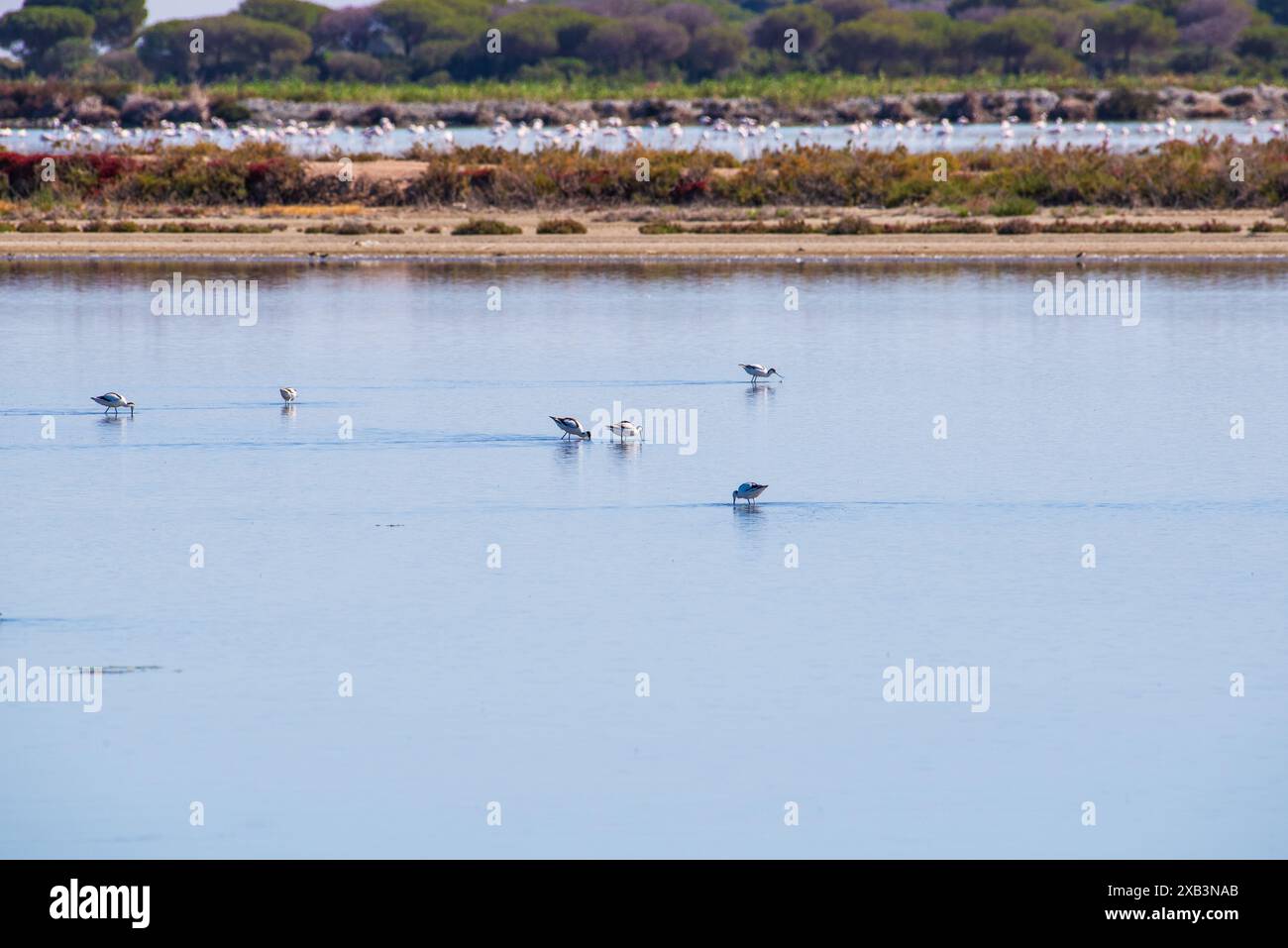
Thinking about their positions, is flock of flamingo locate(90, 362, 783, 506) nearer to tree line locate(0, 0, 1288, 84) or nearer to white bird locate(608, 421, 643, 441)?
white bird locate(608, 421, 643, 441)

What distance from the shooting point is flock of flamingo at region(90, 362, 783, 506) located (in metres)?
15.5

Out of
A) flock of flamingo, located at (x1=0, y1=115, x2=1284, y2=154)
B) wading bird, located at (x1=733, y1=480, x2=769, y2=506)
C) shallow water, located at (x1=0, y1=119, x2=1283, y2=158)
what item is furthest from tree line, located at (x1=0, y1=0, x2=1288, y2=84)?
Answer: wading bird, located at (x1=733, y1=480, x2=769, y2=506)

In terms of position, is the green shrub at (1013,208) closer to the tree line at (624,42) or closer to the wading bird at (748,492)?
the wading bird at (748,492)

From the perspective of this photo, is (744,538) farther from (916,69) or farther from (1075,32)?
(1075,32)

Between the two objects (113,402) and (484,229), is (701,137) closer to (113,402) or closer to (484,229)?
(484,229)

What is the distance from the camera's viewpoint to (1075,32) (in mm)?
118688

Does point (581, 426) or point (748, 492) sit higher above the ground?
point (581, 426)

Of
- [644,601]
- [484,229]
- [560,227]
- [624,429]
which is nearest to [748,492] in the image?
[644,601]

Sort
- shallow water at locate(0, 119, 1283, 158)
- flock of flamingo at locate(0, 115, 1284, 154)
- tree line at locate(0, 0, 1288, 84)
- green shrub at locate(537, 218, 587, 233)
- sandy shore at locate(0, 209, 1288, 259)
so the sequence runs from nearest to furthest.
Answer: sandy shore at locate(0, 209, 1288, 259) < green shrub at locate(537, 218, 587, 233) < shallow water at locate(0, 119, 1283, 158) < flock of flamingo at locate(0, 115, 1284, 154) < tree line at locate(0, 0, 1288, 84)

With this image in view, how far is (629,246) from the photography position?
37.0 meters

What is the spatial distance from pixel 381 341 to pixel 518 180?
18.1 metres

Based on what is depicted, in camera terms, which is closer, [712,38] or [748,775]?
[748,775]

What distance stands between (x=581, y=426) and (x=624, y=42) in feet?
336
